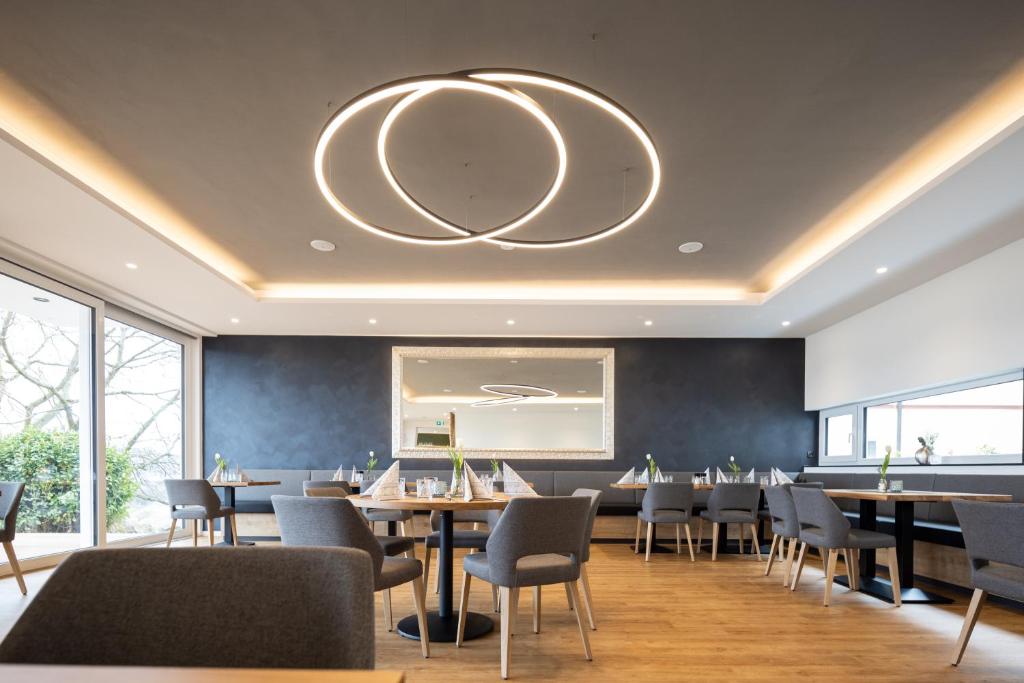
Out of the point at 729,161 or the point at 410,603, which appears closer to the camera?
the point at 729,161

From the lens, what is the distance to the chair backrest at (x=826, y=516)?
4.52m

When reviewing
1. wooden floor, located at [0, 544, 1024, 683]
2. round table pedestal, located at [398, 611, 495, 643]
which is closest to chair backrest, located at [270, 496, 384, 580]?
wooden floor, located at [0, 544, 1024, 683]

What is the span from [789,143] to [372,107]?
2.46 m

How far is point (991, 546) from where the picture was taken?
3.14 metres

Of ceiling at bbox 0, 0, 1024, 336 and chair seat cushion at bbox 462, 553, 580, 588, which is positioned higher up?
ceiling at bbox 0, 0, 1024, 336

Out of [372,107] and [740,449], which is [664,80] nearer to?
[372,107]

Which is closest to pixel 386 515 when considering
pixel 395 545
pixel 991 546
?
pixel 395 545

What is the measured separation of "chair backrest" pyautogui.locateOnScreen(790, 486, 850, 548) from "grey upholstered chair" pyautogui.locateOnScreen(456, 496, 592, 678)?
7.20ft

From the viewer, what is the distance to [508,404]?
29.8 feet

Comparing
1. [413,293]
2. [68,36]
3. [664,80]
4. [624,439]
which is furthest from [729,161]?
[624,439]

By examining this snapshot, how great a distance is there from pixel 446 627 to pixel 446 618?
4.4 inches

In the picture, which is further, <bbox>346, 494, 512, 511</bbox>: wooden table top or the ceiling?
<bbox>346, 494, 512, 511</bbox>: wooden table top

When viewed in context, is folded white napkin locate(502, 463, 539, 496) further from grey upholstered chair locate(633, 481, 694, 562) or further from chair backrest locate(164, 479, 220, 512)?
chair backrest locate(164, 479, 220, 512)

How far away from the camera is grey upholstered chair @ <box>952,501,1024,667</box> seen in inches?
118
